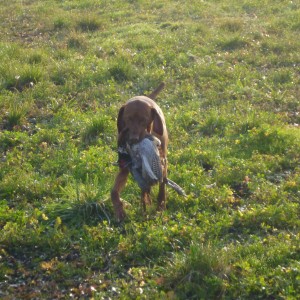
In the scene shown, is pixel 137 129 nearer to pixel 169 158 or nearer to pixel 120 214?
pixel 120 214

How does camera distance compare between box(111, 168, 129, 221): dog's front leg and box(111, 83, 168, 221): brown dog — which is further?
box(111, 168, 129, 221): dog's front leg

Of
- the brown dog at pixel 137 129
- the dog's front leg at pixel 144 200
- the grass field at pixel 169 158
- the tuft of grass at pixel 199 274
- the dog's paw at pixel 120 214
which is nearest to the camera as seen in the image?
the tuft of grass at pixel 199 274

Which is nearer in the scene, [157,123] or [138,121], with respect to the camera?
[138,121]

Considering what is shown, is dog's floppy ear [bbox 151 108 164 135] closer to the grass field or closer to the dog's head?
the dog's head

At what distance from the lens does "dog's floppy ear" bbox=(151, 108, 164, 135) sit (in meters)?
5.51

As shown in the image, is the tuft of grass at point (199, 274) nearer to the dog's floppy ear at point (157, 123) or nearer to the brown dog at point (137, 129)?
the brown dog at point (137, 129)

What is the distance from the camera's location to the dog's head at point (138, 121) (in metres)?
5.33

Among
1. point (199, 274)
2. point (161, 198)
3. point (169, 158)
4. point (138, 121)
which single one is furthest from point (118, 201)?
point (169, 158)

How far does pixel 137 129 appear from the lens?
5.34m

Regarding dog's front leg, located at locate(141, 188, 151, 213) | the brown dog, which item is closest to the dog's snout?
the brown dog

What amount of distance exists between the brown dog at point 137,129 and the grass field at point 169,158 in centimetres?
16

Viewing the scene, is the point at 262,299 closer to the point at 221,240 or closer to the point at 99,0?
the point at 221,240

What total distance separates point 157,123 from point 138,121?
23 centimetres

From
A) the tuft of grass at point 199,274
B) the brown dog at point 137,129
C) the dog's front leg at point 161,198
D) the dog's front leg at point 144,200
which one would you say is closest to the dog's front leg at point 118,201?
the brown dog at point 137,129
